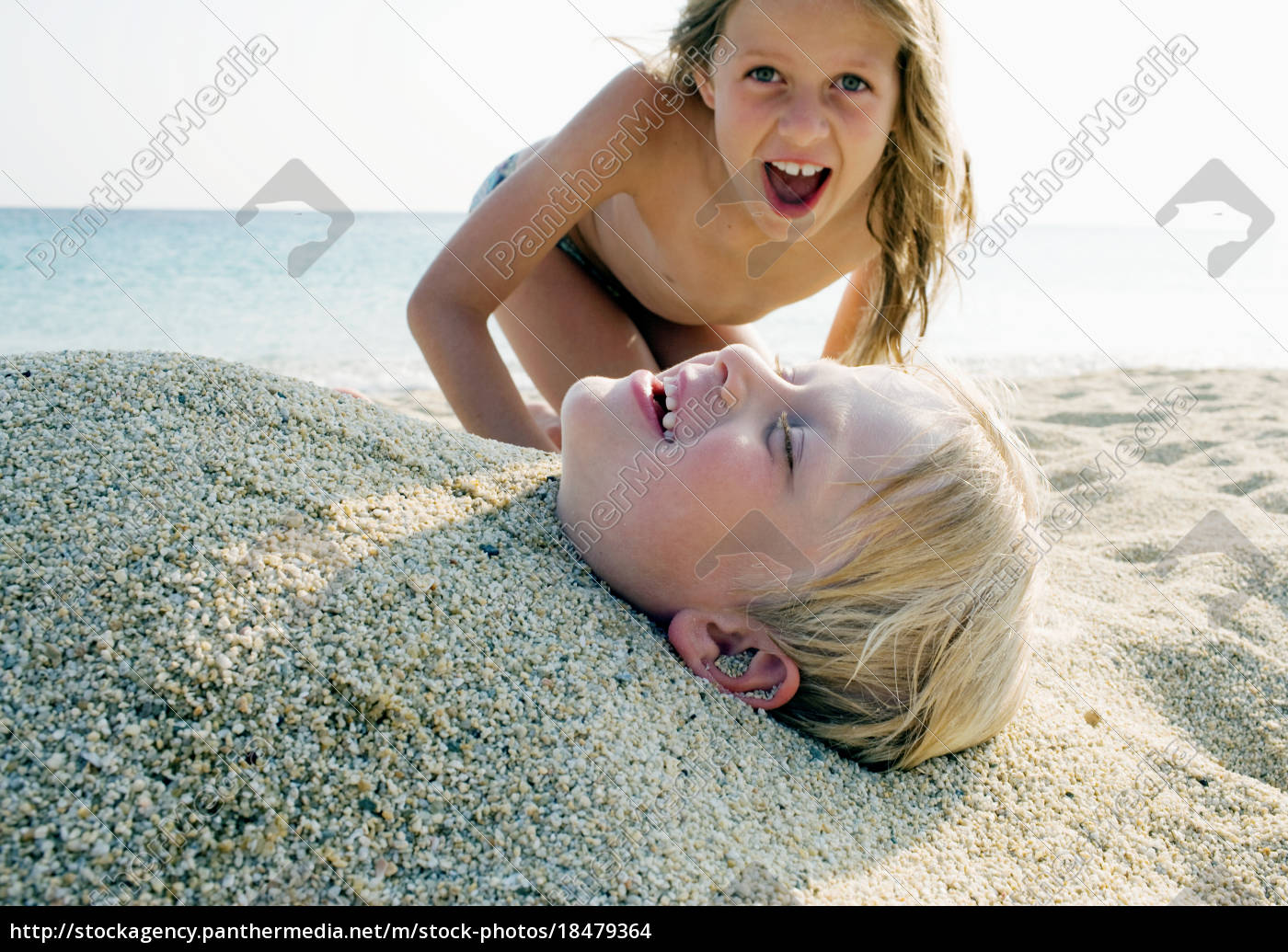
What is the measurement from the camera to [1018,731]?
222 cm

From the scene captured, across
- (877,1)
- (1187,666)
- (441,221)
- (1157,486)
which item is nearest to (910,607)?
(1187,666)

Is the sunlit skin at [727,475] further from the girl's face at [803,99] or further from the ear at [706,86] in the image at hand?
the ear at [706,86]

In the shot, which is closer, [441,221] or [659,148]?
[659,148]

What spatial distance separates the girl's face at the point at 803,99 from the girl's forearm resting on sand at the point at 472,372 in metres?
1.17

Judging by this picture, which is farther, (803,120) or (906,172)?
(906,172)

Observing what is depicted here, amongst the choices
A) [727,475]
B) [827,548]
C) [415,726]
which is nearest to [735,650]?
[827,548]

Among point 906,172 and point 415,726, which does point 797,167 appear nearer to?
point 906,172

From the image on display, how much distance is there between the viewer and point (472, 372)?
10.4ft

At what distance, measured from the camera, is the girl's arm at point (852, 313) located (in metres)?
Answer: 3.83

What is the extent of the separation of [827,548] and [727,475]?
289 millimetres

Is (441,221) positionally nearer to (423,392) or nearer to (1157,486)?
(423,392)

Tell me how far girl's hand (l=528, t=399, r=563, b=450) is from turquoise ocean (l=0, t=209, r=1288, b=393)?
63.9 inches

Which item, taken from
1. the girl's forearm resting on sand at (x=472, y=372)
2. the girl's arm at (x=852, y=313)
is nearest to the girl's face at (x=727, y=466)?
the girl's forearm resting on sand at (x=472, y=372)
